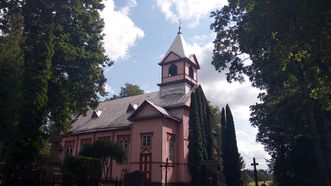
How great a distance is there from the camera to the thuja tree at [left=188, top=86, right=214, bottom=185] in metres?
27.8

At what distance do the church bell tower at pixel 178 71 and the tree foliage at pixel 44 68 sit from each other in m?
11.9

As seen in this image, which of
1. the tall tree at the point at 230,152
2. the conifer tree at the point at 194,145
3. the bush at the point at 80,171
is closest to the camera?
the bush at the point at 80,171

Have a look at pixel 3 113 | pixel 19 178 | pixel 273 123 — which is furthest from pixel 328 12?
pixel 3 113

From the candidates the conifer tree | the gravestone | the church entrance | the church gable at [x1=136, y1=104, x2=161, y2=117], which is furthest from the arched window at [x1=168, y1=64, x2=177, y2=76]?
the gravestone

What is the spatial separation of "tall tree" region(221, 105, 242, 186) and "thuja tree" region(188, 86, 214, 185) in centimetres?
186

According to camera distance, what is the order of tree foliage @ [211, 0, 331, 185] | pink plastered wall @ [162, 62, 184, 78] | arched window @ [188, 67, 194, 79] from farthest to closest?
1. arched window @ [188, 67, 194, 79]
2. pink plastered wall @ [162, 62, 184, 78]
3. tree foliage @ [211, 0, 331, 185]

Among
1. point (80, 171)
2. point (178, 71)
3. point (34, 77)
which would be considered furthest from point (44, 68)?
point (178, 71)

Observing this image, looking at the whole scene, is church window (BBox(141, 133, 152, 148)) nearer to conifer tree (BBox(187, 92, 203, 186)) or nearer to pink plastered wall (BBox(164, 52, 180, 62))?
conifer tree (BBox(187, 92, 203, 186))

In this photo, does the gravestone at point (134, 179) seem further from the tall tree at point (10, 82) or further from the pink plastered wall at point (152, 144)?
the pink plastered wall at point (152, 144)

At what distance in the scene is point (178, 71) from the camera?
114 feet

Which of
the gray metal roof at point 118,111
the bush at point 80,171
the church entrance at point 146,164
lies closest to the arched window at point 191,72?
the gray metal roof at point 118,111

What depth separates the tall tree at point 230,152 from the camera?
2994 centimetres

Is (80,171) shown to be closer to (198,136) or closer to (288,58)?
(288,58)

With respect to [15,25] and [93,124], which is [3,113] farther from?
[93,124]
